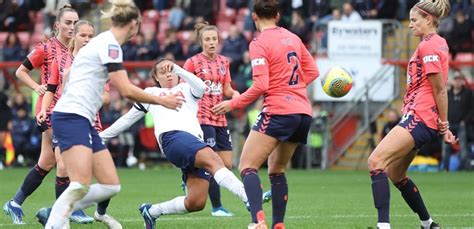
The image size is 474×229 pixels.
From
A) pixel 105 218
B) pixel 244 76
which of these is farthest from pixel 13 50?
pixel 105 218

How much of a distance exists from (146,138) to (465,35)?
26.6 ft

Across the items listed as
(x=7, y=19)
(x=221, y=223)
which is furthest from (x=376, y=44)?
(x=221, y=223)

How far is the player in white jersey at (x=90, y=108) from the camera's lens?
8.84 m

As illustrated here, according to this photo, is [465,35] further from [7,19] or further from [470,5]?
[7,19]

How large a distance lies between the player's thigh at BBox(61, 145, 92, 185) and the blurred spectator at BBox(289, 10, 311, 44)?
17551mm

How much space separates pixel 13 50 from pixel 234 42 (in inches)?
241

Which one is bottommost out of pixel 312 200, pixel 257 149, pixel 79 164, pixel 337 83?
pixel 312 200

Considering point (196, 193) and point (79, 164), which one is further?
point (196, 193)

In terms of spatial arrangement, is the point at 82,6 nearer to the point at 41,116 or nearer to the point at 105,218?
the point at 41,116

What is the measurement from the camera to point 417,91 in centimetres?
1033

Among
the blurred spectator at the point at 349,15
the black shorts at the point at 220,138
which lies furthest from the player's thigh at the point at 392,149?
the blurred spectator at the point at 349,15

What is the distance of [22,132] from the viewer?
26375 millimetres

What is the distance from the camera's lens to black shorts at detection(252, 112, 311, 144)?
9.94 meters

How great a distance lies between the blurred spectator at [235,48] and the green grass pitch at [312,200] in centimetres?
290
